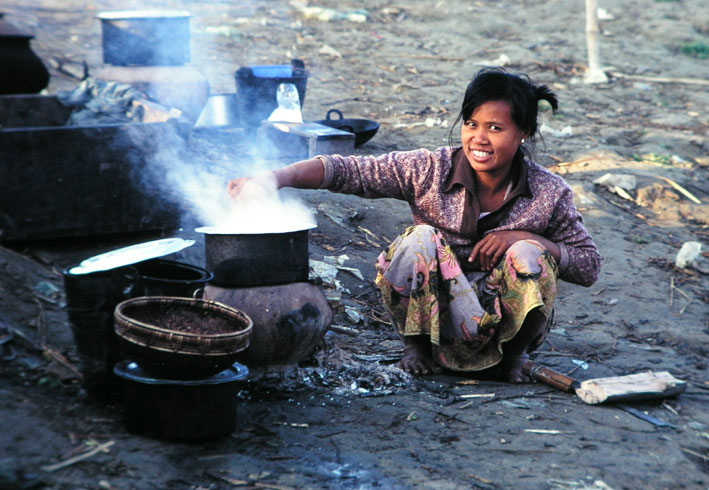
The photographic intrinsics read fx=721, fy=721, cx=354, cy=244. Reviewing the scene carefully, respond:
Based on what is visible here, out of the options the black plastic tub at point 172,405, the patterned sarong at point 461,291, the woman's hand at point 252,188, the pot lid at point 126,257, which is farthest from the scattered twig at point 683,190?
the black plastic tub at point 172,405

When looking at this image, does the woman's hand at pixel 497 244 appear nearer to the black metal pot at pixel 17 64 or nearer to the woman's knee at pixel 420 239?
the woman's knee at pixel 420 239

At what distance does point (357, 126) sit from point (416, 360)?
4.35m

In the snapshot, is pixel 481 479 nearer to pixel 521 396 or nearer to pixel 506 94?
pixel 521 396

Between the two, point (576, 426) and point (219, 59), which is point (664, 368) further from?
point (219, 59)

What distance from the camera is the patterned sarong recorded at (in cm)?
327

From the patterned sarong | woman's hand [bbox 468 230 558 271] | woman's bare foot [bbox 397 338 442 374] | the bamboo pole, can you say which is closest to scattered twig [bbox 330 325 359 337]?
woman's bare foot [bbox 397 338 442 374]

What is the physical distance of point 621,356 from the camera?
4082 mm

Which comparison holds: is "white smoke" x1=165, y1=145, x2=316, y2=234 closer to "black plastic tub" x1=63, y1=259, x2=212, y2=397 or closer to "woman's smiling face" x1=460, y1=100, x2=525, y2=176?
"black plastic tub" x1=63, y1=259, x2=212, y2=397

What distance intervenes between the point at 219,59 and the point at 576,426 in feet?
29.6

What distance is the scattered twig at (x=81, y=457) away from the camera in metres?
2.15

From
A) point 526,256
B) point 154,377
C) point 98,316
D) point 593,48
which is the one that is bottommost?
point 154,377

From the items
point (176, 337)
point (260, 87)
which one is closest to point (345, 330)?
point (176, 337)

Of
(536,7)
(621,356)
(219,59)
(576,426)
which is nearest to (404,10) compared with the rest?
(536,7)

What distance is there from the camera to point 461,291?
132 inches
